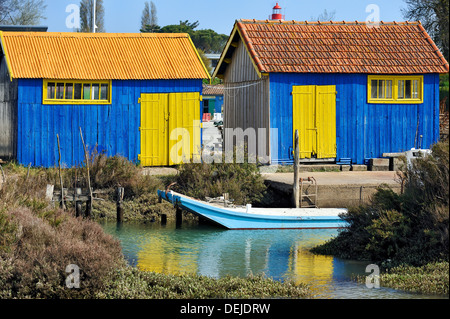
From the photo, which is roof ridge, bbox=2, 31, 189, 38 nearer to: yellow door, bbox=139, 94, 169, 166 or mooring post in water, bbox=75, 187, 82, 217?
yellow door, bbox=139, 94, 169, 166

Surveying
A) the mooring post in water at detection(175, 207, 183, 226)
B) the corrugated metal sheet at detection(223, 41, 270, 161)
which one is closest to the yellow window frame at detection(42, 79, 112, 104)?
the corrugated metal sheet at detection(223, 41, 270, 161)

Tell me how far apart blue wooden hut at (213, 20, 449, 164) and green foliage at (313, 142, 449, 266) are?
28.4ft

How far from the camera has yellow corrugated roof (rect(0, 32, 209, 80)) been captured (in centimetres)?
2247

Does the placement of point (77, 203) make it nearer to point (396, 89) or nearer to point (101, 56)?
point (101, 56)

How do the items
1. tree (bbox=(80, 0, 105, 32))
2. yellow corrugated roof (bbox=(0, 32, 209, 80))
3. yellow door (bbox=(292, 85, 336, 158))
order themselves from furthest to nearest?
tree (bbox=(80, 0, 105, 32)) < yellow door (bbox=(292, 85, 336, 158)) < yellow corrugated roof (bbox=(0, 32, 209, 80))

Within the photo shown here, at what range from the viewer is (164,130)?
23.0m

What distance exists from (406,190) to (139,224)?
7911 mm

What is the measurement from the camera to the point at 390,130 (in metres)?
24.3

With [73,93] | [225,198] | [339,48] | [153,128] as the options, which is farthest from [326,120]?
[73,93]

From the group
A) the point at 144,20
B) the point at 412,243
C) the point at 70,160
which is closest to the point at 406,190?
the point at 412,243

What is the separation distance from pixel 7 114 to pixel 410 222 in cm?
1435

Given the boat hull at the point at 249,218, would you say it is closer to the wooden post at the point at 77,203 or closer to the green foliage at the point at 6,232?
the wooden post at the point at 77,203

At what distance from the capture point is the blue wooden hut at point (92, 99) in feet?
72.9

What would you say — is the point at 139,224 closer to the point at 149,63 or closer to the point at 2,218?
the point at 149,63
